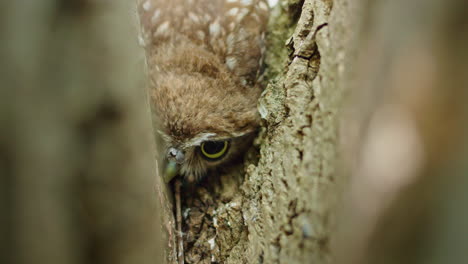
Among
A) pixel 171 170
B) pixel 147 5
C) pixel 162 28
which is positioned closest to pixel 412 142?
pixel 171 170

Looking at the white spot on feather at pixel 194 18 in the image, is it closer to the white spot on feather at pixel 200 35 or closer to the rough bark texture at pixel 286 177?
the white spot on feather at pixel 200 35

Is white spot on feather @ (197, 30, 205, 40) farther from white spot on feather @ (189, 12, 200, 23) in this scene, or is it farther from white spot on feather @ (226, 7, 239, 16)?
white spot on feather @ (226, 7, 239, 16)

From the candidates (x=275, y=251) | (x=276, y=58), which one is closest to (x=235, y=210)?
(x=275, y=251)

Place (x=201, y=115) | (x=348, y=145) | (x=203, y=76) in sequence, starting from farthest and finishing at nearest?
(x=203, y=76)
(x=201, y=115)
(x=348, y=145)

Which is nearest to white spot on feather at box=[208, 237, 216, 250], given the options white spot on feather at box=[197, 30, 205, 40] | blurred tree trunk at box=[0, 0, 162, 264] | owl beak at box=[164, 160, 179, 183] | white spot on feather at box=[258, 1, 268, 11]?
owl beak at box=[164, 160, 179, 183]

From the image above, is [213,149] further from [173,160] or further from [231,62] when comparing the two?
[231,62]

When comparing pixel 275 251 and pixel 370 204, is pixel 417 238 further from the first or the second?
pixel 275 251

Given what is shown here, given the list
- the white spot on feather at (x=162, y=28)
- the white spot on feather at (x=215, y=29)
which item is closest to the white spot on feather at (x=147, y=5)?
the white spot on feather at (x=162, y=28)

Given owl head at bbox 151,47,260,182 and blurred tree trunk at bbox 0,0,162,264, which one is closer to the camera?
blurred tree trunk at bbox 0,0,162,264
